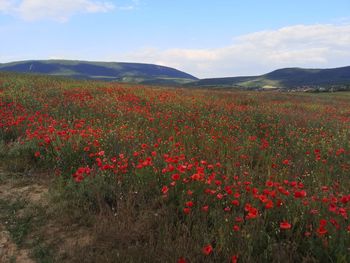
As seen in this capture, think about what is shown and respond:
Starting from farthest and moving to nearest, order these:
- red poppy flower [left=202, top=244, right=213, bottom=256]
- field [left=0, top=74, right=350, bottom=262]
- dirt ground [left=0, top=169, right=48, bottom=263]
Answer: dirt ground [left=0, top=169, right=48, bottom=263] < field [left=0, top=74, right=350, bottom=262] < red poppy flower [left=202, top=244, right=213, bottom=256]

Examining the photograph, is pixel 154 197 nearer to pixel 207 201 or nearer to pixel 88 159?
pixel 207 201

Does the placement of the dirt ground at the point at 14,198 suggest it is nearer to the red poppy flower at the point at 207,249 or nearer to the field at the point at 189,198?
the field at the point at 189,198

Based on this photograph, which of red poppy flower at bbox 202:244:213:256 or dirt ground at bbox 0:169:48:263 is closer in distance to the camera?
red poppy flower at bbox 202:244:213:256

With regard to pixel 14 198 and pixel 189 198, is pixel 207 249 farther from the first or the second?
pixel 14 198

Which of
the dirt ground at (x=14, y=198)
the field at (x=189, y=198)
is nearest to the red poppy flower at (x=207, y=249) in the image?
the field at (x=189, y=198)

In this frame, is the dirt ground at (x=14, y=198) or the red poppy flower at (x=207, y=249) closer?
the red poppy flower at (x=207, y=249)

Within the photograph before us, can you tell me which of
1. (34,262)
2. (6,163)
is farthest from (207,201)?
(6,163)

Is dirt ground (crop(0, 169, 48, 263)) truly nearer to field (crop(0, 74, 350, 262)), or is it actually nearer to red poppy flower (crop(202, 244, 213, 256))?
field (crop(0, 74, 350, 262))

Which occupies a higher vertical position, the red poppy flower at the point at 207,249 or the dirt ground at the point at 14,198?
the red poppy flower at the point at 207,249

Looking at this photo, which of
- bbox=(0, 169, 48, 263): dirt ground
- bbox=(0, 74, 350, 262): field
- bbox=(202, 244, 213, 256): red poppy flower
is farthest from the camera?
bbox=(0, 169, 48, 263): dirt ground

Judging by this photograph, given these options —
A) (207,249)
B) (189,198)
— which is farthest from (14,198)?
(207,249)

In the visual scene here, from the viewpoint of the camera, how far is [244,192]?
15.1ft

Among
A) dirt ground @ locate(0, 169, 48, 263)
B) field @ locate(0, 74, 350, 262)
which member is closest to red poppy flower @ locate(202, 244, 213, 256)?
field @ locate(0, 74, 350, 262)

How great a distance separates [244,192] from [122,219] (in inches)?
65.5
